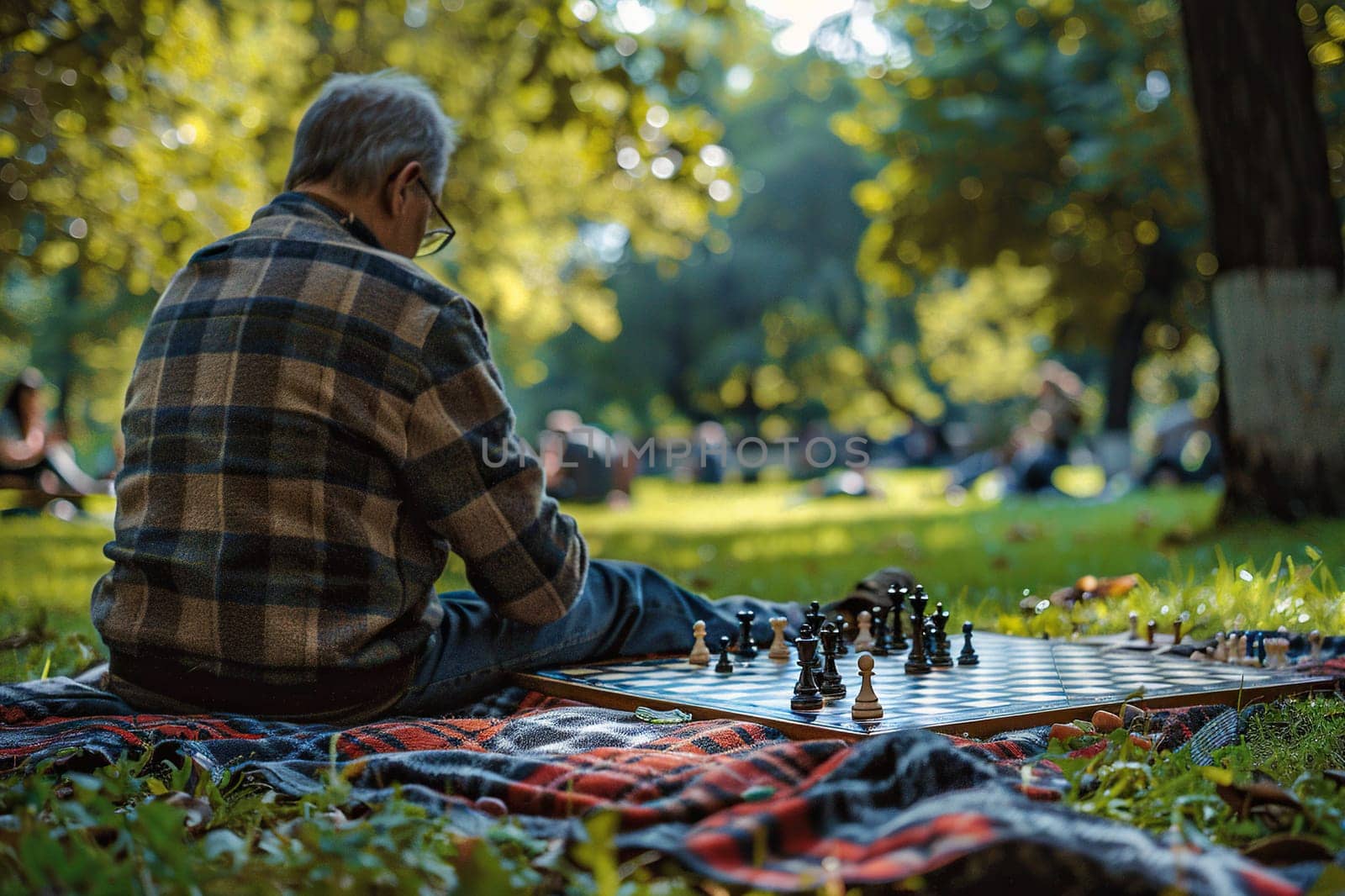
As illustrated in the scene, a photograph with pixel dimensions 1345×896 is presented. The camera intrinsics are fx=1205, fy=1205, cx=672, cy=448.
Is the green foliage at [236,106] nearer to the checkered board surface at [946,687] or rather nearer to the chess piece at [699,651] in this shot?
the chess piece at [699,651]

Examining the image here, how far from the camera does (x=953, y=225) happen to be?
15492mm

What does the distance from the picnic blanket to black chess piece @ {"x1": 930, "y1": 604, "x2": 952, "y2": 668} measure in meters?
0.76

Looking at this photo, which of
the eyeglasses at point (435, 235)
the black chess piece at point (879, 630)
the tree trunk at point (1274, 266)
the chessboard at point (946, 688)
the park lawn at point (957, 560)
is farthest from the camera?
the tree trunk at point (1274, 266)

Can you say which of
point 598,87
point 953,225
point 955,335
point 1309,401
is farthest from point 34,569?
point 955,335

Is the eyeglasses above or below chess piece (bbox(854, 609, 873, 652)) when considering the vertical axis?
above

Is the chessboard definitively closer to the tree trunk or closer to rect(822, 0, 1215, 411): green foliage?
the tree trunk

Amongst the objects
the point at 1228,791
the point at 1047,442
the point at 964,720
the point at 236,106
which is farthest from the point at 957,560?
the point at 1047,442

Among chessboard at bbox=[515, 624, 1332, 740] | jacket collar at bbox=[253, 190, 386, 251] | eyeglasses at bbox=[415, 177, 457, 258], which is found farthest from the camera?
eyeglasses at bbox=[415, 177, 457, 258]

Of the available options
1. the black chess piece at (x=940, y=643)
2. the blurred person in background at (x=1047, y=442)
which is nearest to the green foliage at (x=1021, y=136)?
the blurred person in background at (x=1047, y=442)

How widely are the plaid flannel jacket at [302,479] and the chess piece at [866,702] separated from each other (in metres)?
0.85

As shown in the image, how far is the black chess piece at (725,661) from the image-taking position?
3.26 meters

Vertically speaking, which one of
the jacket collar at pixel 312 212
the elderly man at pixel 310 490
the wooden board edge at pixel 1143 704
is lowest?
the wooden board edge at pixel 1143 704

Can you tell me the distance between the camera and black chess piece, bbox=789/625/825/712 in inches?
105

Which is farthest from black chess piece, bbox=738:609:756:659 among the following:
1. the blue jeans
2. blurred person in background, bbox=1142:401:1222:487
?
blurred person in background, bbox=1142:401:1222:487
